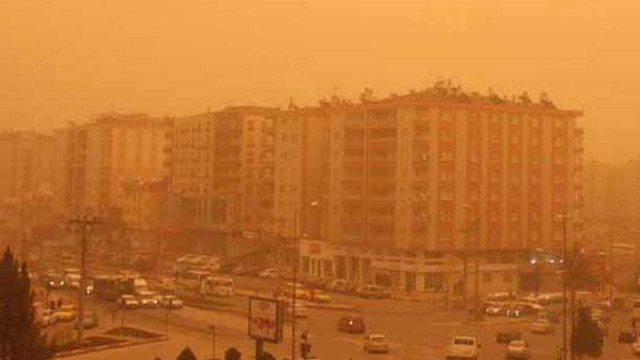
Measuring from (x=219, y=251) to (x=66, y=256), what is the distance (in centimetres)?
573

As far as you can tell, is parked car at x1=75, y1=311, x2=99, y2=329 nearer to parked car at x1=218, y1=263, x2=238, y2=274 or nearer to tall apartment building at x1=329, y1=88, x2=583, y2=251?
tall apartment building at x1=329, y1=88, x2=583, y2=251

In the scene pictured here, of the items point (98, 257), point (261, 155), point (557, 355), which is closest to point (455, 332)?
point (557, 355)

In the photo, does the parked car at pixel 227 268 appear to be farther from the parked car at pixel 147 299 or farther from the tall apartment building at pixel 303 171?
the parked car at pixel 147 299

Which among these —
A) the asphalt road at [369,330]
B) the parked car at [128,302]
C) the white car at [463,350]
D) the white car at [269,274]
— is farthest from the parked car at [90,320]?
the white car at [269,274]

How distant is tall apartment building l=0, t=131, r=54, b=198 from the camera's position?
6981 cm

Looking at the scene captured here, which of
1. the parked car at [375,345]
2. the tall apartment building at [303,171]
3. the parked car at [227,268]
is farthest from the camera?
the parked car at [227,268]

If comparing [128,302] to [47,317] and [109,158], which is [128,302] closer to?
[47,317]

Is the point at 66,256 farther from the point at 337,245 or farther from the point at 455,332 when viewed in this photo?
the point at 455,332

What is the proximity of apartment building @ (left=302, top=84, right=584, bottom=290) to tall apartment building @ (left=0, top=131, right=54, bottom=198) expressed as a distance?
40521 millimetres

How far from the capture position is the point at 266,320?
565 inches

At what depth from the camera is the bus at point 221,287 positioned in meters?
27.9

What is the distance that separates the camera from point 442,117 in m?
30.7

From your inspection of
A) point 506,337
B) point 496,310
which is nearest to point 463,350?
point 506,337

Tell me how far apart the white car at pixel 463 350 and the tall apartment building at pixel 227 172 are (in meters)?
20.7
